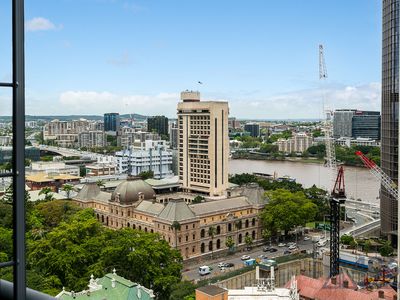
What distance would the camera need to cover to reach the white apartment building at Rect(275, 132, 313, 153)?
27562 mm

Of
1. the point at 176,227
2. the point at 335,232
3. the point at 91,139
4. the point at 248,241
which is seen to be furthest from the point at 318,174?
the point at 91,139

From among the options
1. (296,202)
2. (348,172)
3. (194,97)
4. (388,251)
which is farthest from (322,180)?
(388,251)

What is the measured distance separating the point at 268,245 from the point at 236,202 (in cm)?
114

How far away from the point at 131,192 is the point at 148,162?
8.40 metres

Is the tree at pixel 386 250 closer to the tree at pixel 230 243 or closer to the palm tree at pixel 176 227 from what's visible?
the tree at pixel 230 243

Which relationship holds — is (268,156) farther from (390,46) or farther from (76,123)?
(390,46)

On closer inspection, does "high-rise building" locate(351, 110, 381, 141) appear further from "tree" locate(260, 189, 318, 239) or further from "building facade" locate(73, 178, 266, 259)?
"building facade" locate(73, 178, 266, 259)

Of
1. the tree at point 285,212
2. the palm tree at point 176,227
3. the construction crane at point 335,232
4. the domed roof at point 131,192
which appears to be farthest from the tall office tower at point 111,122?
the construction crane at point 335,232

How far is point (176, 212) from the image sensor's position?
870cm

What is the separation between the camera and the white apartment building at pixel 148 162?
18.2m

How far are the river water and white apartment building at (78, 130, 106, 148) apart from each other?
8.63 meters

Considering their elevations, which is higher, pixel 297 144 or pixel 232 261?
pixel 297 144

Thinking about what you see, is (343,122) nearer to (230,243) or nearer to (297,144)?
(297,144)

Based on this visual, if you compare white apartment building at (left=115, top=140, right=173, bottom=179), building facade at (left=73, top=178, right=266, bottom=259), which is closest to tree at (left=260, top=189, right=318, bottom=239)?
building facade at (left=73, top=178, right=266, bottom=259)
